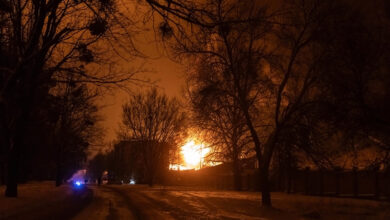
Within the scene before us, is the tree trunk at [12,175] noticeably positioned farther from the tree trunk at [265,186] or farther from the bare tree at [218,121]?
the tree trunk at [265,186]

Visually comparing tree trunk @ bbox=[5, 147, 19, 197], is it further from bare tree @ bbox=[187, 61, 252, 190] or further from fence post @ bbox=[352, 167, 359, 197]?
fence post @ bbox=[352, 167, 359, 197]

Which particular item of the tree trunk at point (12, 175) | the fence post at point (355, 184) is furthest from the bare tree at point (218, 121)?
the tree trunk at point (12, 175)

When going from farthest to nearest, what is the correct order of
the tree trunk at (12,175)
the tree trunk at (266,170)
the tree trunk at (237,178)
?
1. the tree trunk at (237,178)
2. the tree trunk at (12,175)
3. the tree trunk at (266,170)

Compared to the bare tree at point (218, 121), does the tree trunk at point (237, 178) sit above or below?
below

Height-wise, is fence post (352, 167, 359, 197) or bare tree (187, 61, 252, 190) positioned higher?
bare tree (187, 61, 252, 190)

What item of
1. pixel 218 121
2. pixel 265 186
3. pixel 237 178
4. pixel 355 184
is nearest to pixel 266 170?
pixel 265 186

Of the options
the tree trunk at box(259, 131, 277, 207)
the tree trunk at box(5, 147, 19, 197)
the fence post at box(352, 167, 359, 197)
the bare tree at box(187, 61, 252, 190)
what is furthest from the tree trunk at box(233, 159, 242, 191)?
the tree trunk at box(5, 147, 19, 197)

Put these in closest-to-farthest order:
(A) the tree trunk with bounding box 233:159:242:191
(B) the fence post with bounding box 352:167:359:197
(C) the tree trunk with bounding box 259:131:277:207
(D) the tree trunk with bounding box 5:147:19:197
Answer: (C) the tree trunk with bounding box 259:131:277:207 → (D) the tree trunk with bounding box 5:147:19:197 → (B) the fence post with bounding box 352:167:359:197 → (A) the tree trunk with bounding box 233:159:242:191

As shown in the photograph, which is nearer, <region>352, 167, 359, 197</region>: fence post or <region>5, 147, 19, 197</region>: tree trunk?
<region>5, 147, 19, 197</region>: tree trunk

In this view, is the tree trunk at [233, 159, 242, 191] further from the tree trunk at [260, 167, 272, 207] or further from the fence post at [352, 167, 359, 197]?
the tree trunk at [260, 167, 272, 207]

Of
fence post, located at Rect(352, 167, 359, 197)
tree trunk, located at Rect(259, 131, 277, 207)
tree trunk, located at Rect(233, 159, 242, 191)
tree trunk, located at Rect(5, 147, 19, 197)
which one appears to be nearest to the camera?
Result: tree trunk, located at Rect(259, 131, 277, 207)

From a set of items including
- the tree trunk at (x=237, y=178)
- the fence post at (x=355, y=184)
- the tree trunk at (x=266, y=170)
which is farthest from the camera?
the tree trunk at (x=237, y=178)

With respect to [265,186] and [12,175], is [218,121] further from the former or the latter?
[12,175]

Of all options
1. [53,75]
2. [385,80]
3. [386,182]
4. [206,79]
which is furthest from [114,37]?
[386,182]
